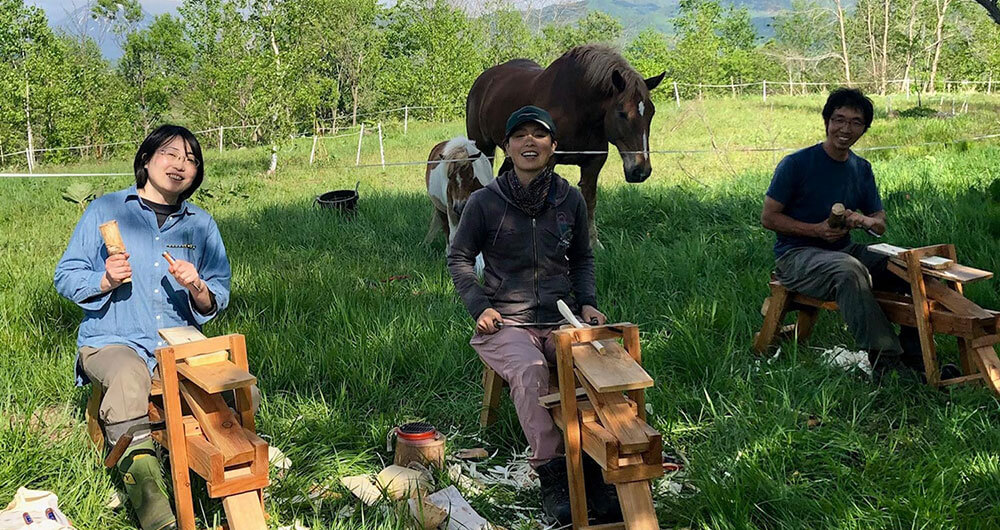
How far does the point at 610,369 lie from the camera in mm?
2572

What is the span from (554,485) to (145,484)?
4.94 ft

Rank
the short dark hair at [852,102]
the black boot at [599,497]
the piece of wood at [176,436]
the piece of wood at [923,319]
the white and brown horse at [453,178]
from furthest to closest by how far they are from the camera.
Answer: the white and brown horse at [453,178], the short dark hair at [852,102], the piece of wood at [923,319], the black boot at [599,497], the piece of wood at [176,436]

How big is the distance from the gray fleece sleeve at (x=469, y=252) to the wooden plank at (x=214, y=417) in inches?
43.8

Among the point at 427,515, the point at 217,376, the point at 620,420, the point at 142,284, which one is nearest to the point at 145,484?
the point at 217,376

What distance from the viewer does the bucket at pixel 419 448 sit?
129 inches

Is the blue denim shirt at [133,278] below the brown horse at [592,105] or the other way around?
below

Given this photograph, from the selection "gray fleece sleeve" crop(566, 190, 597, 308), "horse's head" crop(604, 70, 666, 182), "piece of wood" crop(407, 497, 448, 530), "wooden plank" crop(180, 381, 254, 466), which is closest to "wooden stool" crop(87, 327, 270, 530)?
"wooden plank" crop(180, 381, 254, 466)

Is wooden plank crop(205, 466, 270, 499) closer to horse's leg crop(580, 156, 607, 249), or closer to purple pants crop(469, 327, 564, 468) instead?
purple pants crop(469, 327, 564, 468)

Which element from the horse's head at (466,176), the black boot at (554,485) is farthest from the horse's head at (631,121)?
the black boot at (554,485)

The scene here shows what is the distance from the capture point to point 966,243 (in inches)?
216

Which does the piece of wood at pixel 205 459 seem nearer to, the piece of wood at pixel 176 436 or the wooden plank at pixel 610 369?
the piece of wood at pixel 176 436

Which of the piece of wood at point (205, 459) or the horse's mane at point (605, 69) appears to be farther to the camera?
the horse's mane at point (605, 69)

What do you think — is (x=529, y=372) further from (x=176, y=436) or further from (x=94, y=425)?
(x=94, y=425)

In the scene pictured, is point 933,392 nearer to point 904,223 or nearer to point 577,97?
point 904,223
